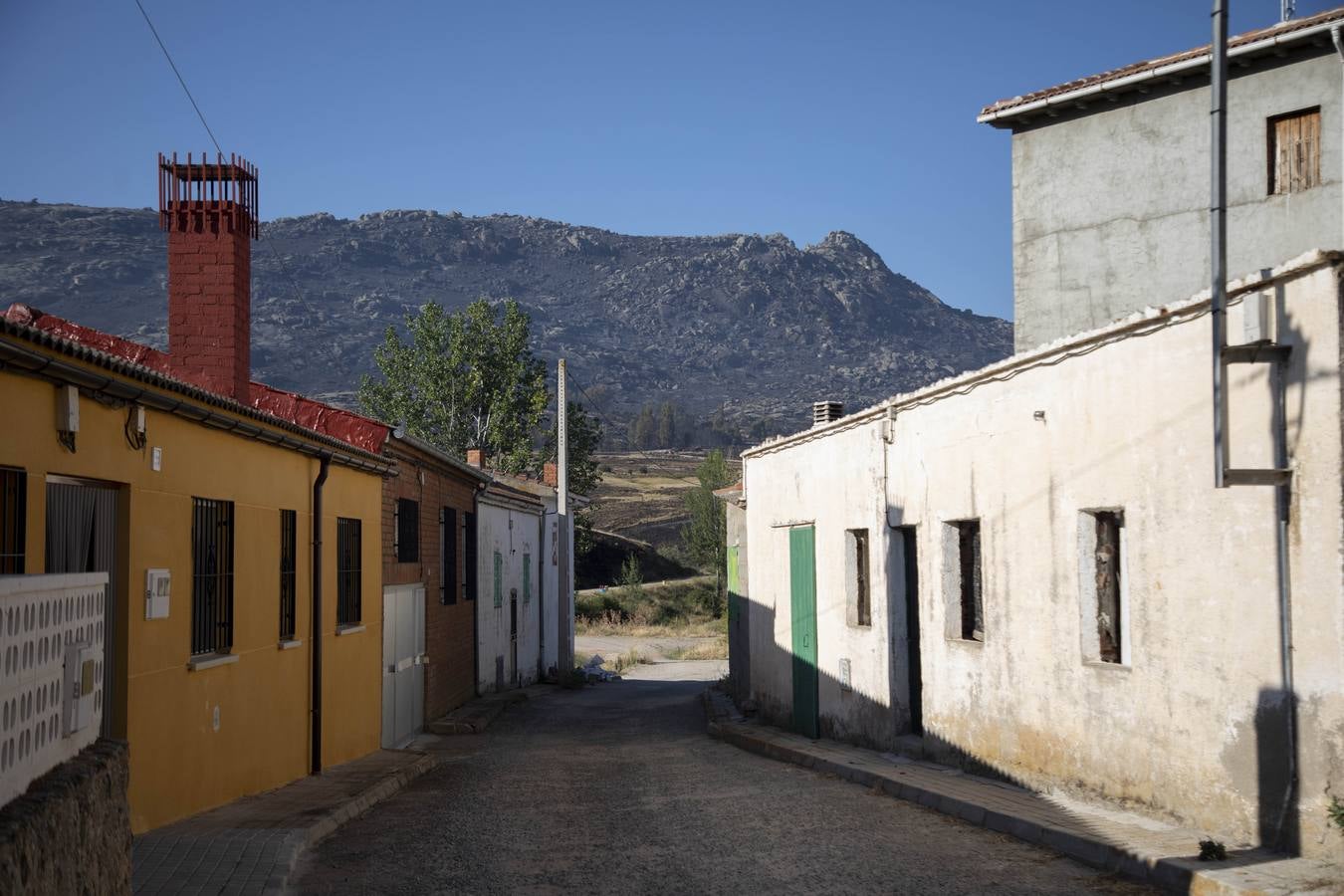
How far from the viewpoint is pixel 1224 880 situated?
7.33m

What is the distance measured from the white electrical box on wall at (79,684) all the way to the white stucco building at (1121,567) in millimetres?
6635

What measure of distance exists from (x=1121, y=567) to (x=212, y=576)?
25.3 feet


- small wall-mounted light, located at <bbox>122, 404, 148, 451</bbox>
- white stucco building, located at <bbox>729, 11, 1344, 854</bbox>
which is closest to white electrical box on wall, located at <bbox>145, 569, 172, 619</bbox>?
small wall-mounted light, located at <bbox>122, 404, 148, 451</bbox>

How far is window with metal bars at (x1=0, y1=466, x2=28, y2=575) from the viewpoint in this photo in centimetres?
751

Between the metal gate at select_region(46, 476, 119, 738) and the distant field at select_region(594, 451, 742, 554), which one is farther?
the distant field at select_region(594, 451, 742, 554)

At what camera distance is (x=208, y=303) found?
15836 millimetres

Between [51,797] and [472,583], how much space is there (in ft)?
69.3

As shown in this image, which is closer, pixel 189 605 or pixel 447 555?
pixel 189 605

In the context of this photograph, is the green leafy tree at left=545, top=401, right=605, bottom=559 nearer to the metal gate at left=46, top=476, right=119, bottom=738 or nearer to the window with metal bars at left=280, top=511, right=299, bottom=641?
the window with metal bars at left=280, top=511, right=299, bottom=641

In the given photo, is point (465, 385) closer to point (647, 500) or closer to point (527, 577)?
point (527, 577)

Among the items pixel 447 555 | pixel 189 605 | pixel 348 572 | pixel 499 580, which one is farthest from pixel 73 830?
pixel 499 580

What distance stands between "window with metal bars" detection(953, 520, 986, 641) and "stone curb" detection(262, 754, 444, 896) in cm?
607

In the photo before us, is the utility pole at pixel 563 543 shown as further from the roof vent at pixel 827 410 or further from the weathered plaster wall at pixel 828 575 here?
A: the roof vent at pixel 827 410

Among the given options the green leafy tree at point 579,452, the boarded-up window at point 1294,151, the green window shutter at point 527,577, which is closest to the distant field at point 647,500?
the green leafy tree at point 579,452
